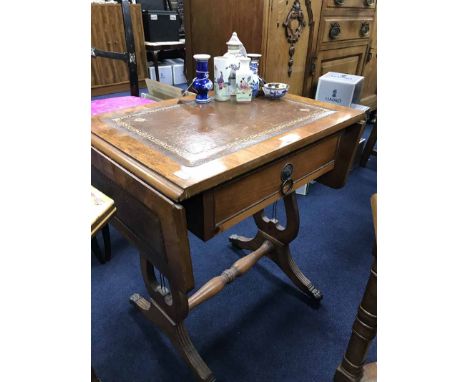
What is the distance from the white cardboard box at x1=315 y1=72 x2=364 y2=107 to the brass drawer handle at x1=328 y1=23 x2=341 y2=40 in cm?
23

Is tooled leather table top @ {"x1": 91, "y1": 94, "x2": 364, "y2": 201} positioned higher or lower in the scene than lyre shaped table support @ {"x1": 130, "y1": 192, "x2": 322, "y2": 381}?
higher

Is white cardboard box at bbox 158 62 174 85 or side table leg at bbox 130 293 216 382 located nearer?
side table leg at bbox 130 293 216 382

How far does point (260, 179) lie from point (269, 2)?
1137 millimetres

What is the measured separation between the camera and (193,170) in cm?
66

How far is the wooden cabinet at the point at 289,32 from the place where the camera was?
1.60 m

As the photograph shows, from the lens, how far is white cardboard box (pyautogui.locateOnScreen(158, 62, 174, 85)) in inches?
168

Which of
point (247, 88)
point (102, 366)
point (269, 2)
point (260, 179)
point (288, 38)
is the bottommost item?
point (102, 366)

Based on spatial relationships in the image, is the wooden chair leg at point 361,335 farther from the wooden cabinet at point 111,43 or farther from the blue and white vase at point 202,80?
the wooden cabinet at point 111,43

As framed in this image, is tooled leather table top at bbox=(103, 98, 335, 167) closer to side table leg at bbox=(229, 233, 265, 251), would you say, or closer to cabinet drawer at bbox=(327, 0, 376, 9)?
side table leg at bbox=(229, 233, 265, 251)

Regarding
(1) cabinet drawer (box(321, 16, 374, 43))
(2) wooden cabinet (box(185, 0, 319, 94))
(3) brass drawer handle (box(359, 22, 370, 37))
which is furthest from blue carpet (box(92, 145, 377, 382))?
(3) brass drawer handle (box(359, 22, 370, 37))

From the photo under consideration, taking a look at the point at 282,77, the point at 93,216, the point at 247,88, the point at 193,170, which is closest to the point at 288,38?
the point at 282,77

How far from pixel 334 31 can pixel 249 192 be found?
172cm

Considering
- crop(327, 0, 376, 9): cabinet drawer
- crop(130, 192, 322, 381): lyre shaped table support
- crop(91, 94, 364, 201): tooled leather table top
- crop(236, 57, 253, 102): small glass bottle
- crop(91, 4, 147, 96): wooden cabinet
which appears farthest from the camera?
crop(91, 4, 147, 96): wooden cabinet
